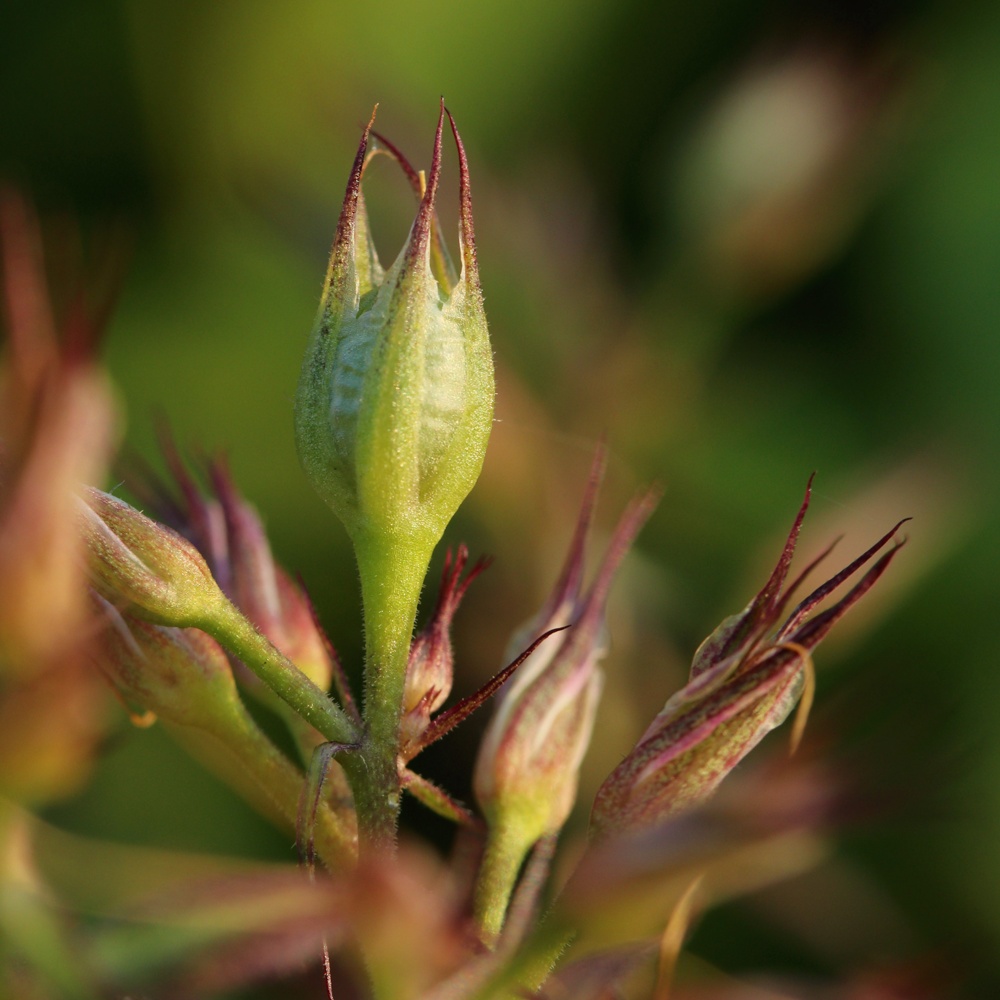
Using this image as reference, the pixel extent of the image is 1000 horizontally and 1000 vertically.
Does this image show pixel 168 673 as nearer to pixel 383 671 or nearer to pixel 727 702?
pixel 383 671

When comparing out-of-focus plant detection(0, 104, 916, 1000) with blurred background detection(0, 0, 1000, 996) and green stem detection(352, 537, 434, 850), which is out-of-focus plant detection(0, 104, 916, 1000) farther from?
blurred background detection(0, 0, 1000, 996)

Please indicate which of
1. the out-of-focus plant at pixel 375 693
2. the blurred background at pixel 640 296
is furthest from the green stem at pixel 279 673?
the blurred background at pixel 640 296

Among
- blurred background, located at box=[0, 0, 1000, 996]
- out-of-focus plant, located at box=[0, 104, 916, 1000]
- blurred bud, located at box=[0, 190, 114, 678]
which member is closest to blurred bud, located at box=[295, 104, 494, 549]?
out-of-focus plant, located at box=[0, 104, 916, 1000]

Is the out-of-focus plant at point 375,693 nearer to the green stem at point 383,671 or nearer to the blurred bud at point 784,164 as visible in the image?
the green stem at point 383,671

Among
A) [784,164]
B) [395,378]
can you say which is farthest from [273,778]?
[784,164]

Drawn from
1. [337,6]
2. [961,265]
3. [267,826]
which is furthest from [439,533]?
[337,6]

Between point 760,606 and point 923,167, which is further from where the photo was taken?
point 923,167

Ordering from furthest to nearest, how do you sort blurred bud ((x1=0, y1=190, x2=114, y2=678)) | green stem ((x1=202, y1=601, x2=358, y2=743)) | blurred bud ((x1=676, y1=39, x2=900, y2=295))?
1. blurred bud ((x1=676, y1=39, x2=900, y2=295))
2. green stem ((x1=202, y1=601, x2=358, y2=743))
3. blurred bud ((x1=0, y1=190, x2=114, y2=678))

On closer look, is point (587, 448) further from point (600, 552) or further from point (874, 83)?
point (874, 83)
